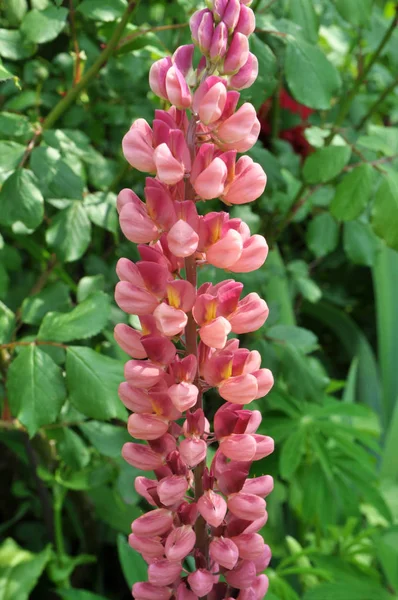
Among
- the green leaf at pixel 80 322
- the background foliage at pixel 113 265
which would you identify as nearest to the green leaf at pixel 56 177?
the background foliage at pixel 113 265

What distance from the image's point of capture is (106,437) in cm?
103

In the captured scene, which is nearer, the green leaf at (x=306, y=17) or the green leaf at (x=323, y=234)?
the green leaf at (x=306, y=17)

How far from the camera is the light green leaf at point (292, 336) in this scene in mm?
1232

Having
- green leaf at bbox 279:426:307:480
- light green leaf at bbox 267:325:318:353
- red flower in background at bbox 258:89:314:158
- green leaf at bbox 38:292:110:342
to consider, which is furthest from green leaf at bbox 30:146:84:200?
red flower in background at bbox 258:89:314:158

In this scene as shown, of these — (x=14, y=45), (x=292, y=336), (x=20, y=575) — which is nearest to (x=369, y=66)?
(x=292, y=336)

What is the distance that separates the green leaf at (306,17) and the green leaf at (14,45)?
14.5 inches

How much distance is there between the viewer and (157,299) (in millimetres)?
569

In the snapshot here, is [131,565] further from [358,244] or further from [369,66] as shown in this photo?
[369,66]

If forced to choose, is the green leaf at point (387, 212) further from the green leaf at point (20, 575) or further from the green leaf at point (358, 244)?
the green leaf at point (20, 575)

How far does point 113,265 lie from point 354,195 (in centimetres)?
49

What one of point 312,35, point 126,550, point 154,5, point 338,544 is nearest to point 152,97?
point 154,5

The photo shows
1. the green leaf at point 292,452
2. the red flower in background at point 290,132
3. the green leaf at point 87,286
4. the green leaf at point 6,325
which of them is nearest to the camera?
the green leaf at point 6,325

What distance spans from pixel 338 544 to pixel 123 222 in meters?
1.05

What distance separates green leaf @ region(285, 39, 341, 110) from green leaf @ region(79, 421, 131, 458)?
0.54 metres
